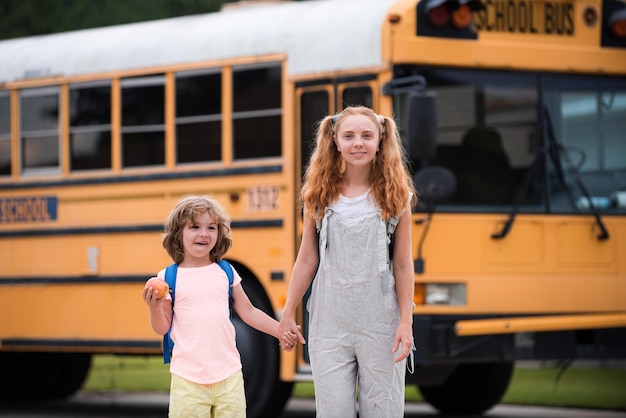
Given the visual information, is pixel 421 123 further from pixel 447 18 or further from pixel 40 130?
pixel 40 130

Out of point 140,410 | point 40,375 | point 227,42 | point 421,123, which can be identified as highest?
point 227,42

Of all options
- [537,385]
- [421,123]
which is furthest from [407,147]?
[537,385]

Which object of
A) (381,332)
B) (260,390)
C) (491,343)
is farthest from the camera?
(260,390)

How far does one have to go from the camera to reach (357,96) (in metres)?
9.55

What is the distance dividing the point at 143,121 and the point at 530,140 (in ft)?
8.54

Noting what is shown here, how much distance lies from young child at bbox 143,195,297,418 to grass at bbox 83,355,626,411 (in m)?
5.12

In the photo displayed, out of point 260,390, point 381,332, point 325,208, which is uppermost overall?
point 325,208

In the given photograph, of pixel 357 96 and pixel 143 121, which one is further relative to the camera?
pixel 143 121

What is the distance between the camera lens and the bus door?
9.49 meters

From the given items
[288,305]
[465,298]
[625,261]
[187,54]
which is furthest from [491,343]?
[288,305]

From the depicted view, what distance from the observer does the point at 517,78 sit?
31.5 ft

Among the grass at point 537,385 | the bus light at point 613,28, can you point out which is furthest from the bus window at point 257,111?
the grass at point 537,385

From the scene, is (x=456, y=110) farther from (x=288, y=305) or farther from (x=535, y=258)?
(x=288, y=305)

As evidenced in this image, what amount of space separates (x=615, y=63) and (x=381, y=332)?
5040 millimetres
